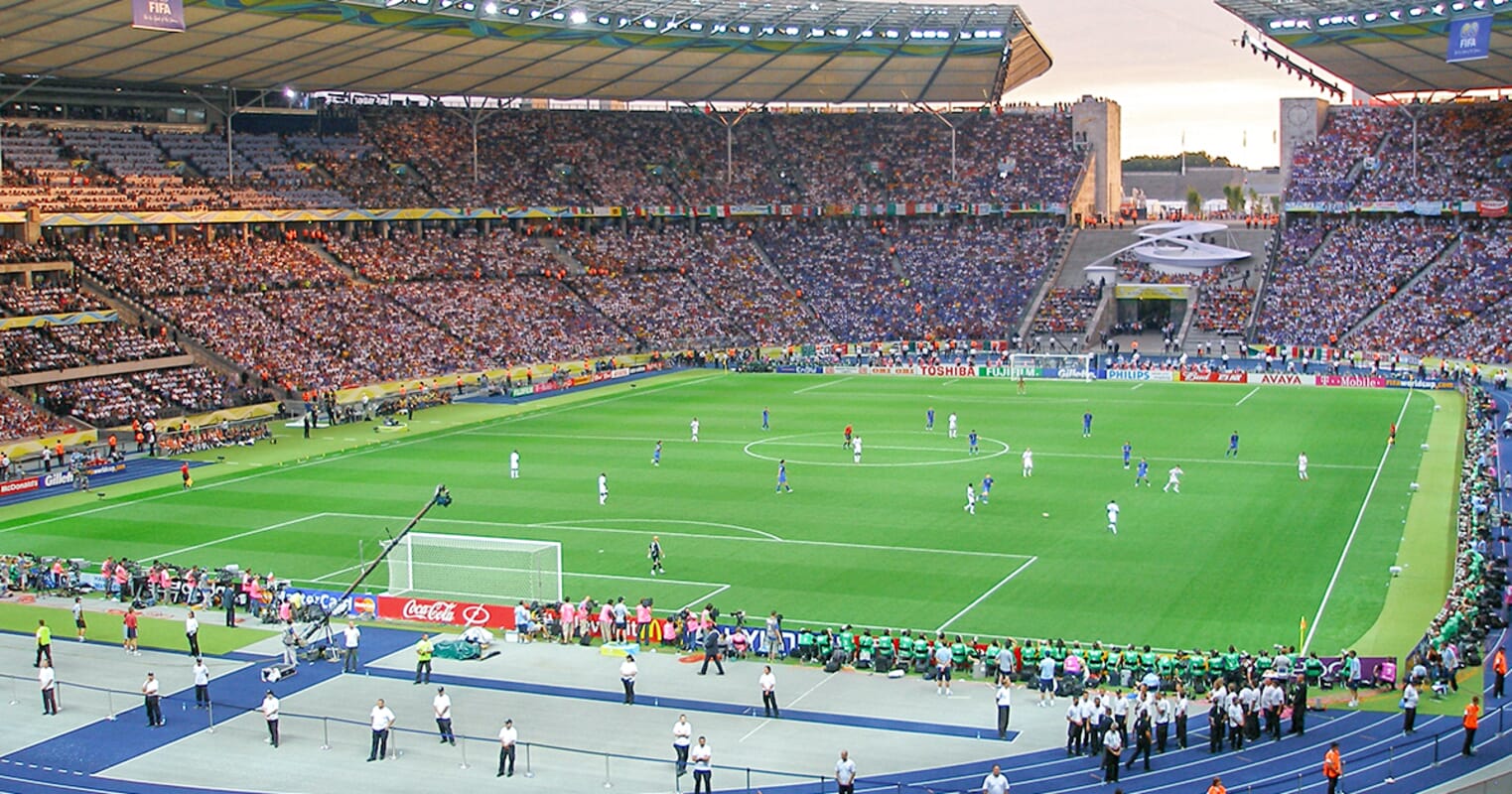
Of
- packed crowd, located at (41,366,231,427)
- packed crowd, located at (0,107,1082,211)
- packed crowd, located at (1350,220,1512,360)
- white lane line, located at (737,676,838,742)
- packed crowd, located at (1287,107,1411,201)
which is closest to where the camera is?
white lane line, located at (737,676,838,742)

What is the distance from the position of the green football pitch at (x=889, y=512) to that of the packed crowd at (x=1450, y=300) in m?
10.4

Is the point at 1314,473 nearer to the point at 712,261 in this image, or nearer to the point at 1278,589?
the point at 1278,589

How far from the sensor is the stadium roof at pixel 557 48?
6550 cm

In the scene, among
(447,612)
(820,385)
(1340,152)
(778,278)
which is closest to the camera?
(447,612)

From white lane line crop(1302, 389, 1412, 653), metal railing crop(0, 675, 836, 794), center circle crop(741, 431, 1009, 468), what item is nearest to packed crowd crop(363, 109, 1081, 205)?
center circle crop(741, 431, 1009, 468)

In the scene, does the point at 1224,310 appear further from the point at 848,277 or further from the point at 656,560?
the point at 656,560

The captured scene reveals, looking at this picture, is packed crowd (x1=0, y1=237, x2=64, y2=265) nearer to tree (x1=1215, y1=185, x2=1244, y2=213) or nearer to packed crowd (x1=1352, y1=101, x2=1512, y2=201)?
packed crowd (x1=1352, y1=101, x2=1512, y2=201)

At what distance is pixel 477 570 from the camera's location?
123ft

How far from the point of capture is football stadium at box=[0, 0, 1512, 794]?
27.9 m

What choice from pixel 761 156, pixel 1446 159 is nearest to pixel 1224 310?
pixel 1446 159

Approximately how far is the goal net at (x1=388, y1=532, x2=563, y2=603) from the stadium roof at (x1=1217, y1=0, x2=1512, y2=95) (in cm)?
5510

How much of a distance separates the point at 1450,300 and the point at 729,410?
131 feet

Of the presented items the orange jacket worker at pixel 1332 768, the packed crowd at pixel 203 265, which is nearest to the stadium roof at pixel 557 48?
the packed crowd at pixel 203 265

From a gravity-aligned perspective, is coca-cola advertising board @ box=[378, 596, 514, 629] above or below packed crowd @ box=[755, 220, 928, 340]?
below
